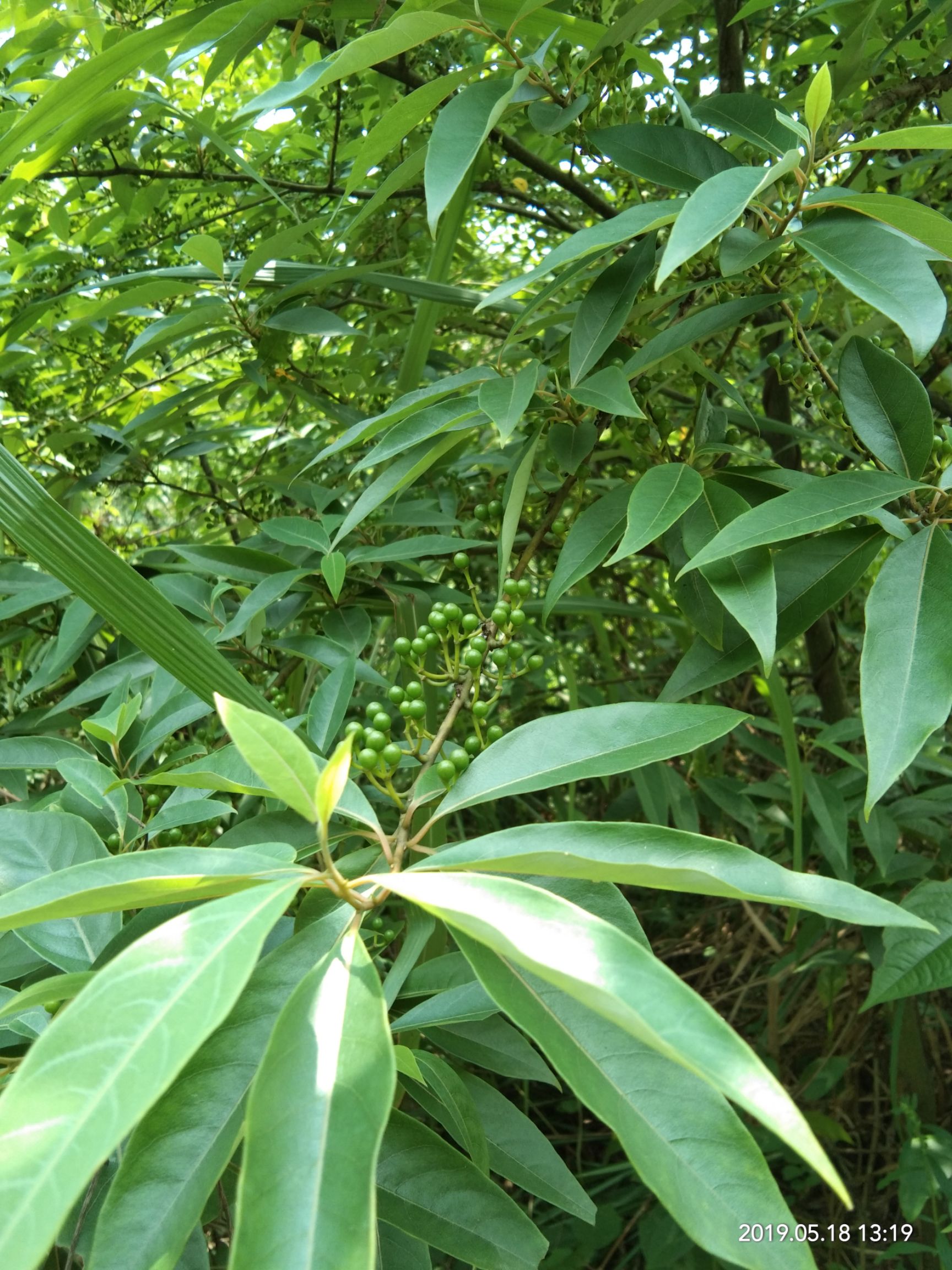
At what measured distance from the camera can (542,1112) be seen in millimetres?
1872

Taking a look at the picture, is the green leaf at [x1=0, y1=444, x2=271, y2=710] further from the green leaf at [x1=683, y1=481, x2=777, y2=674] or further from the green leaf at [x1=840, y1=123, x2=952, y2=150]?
the green leaf at [x1=840, y1=123, x2=952, y2=150]

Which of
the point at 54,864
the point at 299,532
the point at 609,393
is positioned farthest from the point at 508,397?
the point at 54,864

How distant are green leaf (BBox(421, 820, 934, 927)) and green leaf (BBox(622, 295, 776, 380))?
1.17 feet

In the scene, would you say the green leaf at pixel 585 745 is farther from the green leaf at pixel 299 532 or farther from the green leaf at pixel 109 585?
the green leaf at pixel 299 532

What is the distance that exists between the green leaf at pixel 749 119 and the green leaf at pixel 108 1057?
0.64m

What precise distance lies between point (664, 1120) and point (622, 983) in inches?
4.3

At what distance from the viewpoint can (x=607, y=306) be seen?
712mm

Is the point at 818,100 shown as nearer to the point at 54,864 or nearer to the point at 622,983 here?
the point at 622,983

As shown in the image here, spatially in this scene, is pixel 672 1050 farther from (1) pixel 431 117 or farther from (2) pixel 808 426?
(2) pixel 808 426

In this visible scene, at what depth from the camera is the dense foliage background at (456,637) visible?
1.15 ft

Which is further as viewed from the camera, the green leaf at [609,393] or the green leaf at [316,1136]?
the green leaf at [609,393]

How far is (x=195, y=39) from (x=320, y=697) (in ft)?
1.91

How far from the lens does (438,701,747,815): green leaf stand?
1.65ft

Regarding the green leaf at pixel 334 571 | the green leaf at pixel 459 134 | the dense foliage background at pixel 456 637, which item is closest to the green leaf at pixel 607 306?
the dense foliage background at pixel 456 637
